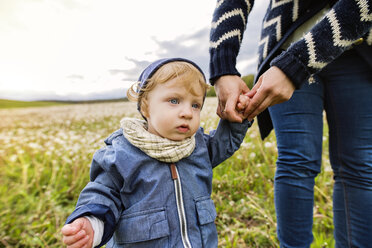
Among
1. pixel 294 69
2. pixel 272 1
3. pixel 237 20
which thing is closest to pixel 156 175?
pixel 294 69

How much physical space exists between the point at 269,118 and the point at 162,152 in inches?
29.0

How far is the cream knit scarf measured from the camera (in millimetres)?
1019

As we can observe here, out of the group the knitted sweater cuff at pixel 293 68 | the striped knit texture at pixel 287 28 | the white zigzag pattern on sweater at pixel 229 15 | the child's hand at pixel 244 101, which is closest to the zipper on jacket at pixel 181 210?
the child's hand at pixel 244 101

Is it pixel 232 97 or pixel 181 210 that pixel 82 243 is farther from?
pixel 232 97

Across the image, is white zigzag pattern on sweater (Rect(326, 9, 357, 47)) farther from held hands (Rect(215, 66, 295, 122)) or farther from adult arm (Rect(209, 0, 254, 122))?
adult arm (Rect(209, 0, 254, 122))

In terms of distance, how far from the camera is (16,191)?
6.47 feet

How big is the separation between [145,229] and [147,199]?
0.37 ft

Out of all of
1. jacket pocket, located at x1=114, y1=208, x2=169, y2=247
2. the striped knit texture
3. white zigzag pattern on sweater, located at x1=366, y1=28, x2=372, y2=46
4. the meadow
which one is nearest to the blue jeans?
white zigzag pattern on sweater, located at x1=366, y1=28, x2=372, y2=46

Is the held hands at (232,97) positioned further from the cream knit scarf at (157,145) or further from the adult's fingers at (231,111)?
the cream knit scarf at (157,145)

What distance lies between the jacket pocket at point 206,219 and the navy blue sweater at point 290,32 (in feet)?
1.86

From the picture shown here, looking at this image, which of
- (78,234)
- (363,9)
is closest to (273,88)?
(363,9)

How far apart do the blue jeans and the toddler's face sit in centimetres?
49

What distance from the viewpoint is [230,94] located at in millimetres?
1095

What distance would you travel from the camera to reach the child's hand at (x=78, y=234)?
80 cm
